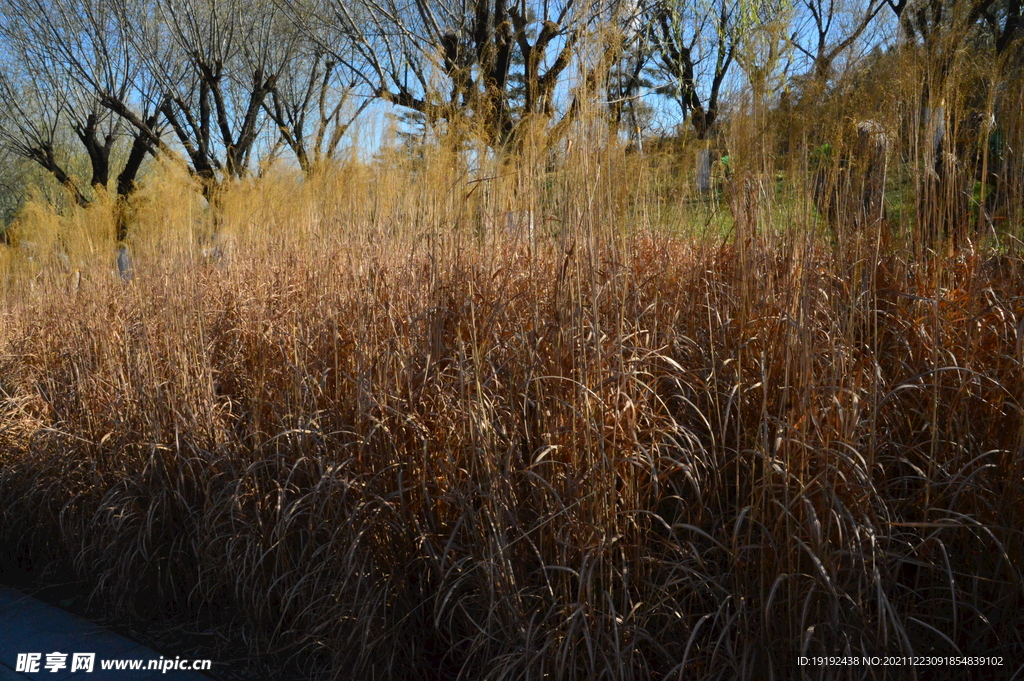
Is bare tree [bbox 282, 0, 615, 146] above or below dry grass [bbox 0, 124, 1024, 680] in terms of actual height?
above

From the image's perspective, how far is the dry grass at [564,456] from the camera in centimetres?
187

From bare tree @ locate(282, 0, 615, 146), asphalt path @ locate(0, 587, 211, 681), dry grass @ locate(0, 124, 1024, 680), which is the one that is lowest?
asphalt path @ locate(0, 587, 211, 681)

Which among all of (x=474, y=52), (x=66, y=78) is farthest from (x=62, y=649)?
(x=66, y=78)

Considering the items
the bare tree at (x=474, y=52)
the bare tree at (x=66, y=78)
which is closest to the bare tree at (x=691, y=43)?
the bare tree at (x=474, y=52)

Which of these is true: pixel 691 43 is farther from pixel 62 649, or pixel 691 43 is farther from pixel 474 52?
pixel 62 649

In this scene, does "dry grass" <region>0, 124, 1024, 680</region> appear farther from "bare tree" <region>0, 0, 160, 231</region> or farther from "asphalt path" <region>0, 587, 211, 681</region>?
"bare tree" <region>0, 0, 160, 231</region>

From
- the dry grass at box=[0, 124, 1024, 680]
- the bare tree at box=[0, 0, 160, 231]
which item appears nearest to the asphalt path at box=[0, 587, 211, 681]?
the dry grass at box=[0, 124, 1024, 680]

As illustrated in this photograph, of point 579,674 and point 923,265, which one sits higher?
point 923,265

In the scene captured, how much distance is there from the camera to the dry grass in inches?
73.5

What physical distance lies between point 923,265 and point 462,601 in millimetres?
1831

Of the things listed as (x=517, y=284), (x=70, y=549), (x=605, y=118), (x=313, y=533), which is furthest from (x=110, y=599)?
(x=605, y=118)

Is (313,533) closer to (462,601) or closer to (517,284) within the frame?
(462,601)

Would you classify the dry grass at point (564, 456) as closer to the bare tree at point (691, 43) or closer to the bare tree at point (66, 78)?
the bare tree at point (691, 43)

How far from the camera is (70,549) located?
324 cm
